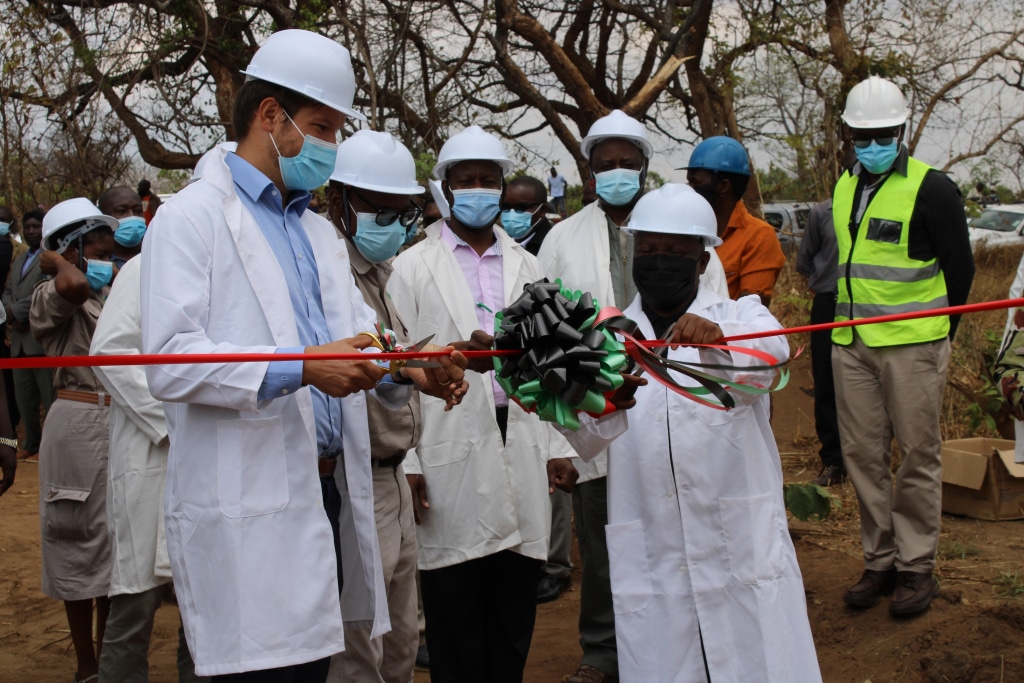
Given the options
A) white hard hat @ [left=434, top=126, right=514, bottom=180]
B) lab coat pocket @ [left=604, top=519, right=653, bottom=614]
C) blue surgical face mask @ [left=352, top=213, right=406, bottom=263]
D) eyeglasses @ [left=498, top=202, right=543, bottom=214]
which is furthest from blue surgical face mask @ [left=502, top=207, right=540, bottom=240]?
lab coat pocket @ [left=604, top=519, right=653, bottom=614]

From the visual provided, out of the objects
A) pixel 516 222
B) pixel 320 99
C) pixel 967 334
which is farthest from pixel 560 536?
pixel 967 334

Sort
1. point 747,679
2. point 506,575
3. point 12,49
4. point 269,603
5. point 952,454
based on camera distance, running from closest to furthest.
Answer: point 269,603
point 747,679
point 506,575
point 952,454
point 12,49

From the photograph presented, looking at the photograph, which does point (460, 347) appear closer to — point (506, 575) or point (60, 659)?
point (506, 575)

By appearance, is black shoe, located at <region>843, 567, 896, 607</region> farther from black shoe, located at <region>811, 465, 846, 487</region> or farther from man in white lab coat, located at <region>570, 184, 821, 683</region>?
black shoe, located at <region>811, 465, 846, 487</region>

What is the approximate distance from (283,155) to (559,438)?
197 cm

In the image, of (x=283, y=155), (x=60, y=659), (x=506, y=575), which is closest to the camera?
(x=283, y=155)

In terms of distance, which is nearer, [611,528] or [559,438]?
[611,528]

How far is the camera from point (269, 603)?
8.84ft

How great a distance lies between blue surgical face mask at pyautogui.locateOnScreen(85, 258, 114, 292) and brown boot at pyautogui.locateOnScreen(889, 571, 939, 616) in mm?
4154

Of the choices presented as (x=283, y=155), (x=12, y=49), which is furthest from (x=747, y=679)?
(x=12, y=49)

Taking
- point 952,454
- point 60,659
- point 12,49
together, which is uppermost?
point 12,49

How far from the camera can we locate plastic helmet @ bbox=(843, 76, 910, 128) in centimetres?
518

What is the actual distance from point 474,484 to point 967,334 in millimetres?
6646

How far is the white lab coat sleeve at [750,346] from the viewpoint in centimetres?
330
